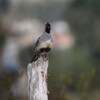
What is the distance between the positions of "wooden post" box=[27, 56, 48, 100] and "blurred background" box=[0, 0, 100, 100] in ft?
16.7

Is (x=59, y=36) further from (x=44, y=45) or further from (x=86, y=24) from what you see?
(x=44, y=45)

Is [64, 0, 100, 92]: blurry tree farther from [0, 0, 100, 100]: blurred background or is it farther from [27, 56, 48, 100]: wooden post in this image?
[27, 56, 48, 100]: wooden post

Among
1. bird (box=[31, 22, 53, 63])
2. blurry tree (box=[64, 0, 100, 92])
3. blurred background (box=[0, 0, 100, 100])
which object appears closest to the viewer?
bird (box=[31, 22, 53, 63])

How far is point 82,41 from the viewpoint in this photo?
33688mm

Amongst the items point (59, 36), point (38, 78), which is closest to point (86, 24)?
point (59, 36)

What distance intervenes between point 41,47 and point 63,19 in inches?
1165

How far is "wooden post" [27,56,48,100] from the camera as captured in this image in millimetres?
10688

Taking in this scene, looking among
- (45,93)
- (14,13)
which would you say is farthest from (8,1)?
(45,93)

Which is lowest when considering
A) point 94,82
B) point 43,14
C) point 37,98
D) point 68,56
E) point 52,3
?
point 37,98

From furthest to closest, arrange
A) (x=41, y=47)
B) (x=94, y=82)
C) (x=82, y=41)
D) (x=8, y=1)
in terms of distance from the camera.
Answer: (x=8, y=1) < (x=82, y=41) < (x=94, y=82) < (x=41, y=47)

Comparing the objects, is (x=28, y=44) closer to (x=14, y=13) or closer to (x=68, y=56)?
(x=68, y=56)

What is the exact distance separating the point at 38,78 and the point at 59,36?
87.7ft

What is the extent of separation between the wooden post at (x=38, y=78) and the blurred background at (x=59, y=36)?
16.7 feet

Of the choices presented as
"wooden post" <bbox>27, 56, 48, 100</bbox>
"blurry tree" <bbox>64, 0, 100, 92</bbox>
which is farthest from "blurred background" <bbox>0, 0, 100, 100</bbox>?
"wooden post" <bbox>27, 56, 48, 100</bbox>
